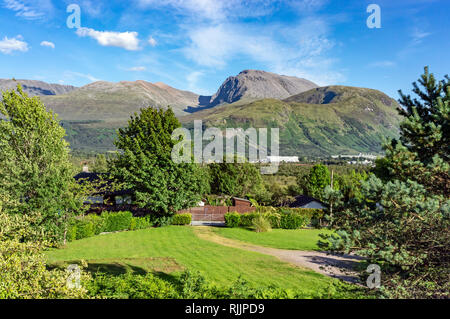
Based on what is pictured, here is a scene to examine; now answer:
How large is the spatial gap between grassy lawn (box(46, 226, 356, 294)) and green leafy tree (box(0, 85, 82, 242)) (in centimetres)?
289

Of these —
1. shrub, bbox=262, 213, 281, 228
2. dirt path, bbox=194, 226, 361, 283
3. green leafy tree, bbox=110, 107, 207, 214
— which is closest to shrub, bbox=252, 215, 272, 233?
shrub, bbox=262, 213, 281, 228

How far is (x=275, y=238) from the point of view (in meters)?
25.5


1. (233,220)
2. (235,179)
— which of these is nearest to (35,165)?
(233,220)

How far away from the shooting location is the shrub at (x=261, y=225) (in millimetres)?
29189

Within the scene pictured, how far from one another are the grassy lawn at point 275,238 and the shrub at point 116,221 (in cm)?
889

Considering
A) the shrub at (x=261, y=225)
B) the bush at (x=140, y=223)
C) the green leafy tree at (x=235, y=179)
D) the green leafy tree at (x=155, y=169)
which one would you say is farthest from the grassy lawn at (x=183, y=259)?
the green leafy tree at (x=235, y=179)

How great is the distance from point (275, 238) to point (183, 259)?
11477 mm

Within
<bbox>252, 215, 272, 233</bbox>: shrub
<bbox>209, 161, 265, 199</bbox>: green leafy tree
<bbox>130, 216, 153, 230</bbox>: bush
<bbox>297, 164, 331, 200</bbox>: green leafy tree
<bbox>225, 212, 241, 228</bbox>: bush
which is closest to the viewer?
<bbox>130, 216, 153, 230</bbox>: bush

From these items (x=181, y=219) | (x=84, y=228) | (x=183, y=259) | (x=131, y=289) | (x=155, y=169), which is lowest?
(x=181, y=219)

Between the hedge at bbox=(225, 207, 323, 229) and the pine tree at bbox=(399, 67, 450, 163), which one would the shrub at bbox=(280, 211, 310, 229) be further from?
the pine tree at bbox=(399, 67, 450, 163)

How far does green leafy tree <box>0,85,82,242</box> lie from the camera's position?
56.6 ft

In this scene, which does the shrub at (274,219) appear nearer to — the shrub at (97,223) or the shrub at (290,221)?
the shrub at (290,221)

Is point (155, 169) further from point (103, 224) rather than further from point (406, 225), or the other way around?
point (406, 225)
